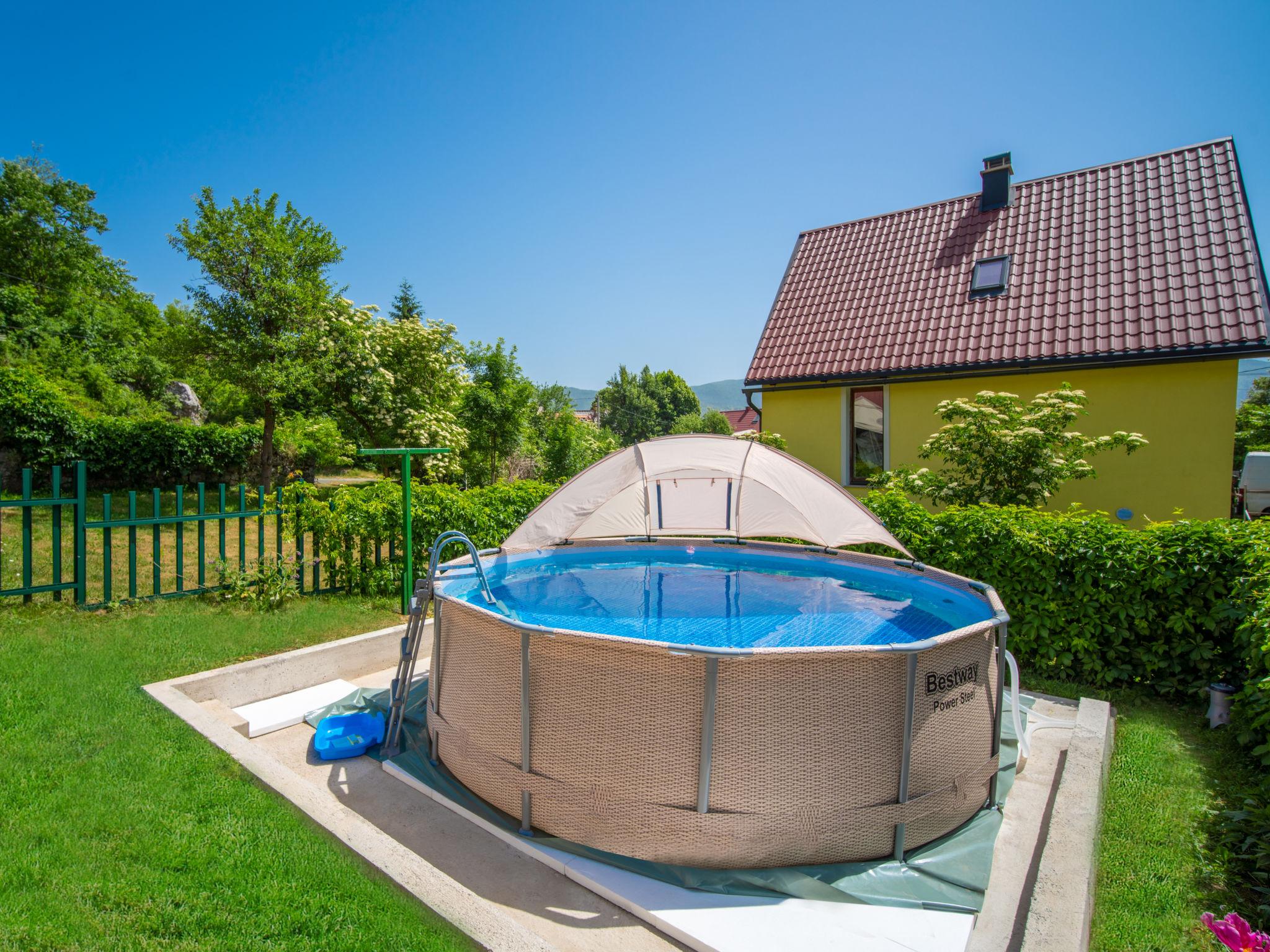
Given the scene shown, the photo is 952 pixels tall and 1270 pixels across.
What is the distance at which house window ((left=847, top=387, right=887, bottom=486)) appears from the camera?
432 inches

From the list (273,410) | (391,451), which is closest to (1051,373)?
(391,451)

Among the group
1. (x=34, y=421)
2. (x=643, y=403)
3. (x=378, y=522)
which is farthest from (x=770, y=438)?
(x=643, y=403)

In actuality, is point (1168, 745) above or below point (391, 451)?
below

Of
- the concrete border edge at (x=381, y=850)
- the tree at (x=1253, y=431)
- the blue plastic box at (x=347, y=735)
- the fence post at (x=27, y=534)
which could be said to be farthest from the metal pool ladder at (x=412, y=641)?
the tree at (x=1253, y=431)

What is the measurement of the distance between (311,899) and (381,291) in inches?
1302

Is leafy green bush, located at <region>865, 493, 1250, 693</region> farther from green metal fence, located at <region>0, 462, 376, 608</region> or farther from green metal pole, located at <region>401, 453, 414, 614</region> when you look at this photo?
green metal fence, located at <region>0, 462, 376, 608</region>

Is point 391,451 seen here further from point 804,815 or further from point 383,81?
point 383,81

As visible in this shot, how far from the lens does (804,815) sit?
3.07 metres

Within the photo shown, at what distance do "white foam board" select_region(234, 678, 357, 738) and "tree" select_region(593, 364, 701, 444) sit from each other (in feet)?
185

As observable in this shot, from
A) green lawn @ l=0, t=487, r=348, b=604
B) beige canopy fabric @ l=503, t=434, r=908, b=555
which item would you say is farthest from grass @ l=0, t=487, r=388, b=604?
beige canopy fabric @ l=503, t=434, r=908, b=555

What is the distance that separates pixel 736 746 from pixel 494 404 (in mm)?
15154

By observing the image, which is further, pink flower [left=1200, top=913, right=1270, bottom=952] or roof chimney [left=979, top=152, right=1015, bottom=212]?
roof chimney [left=979, top=152, right=1015, bottom=212]

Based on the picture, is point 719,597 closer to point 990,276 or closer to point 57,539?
point 57,539

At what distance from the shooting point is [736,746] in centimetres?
299
